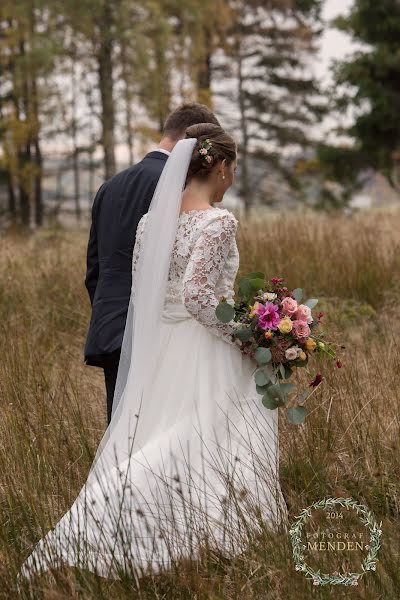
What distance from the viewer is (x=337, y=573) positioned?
2863 mm

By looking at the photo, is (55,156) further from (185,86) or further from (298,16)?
(298,16)

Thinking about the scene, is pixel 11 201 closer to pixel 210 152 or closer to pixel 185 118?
pixel 185 118

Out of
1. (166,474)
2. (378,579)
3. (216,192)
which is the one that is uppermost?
(216,192)

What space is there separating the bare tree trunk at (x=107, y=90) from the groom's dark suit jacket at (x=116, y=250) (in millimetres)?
14102

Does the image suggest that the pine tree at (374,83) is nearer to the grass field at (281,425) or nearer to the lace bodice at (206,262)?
the grass field at (281,425)

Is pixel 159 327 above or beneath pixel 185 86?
beneath

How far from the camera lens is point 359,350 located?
5.66 meters

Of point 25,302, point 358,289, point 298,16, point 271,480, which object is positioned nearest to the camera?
point 271,480

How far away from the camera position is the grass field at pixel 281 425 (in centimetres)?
290

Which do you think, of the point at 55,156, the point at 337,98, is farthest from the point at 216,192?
the point at 55,156

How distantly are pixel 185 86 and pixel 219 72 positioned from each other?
461 centimetres

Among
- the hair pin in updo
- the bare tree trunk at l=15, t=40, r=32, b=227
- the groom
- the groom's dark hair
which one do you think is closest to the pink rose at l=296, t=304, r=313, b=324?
the hair pin in updo

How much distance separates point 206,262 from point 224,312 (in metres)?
0.22

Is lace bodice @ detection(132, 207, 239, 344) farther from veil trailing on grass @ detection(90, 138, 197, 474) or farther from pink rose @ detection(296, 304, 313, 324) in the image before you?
pink rose @ detection(296, 304, 313, 324)
